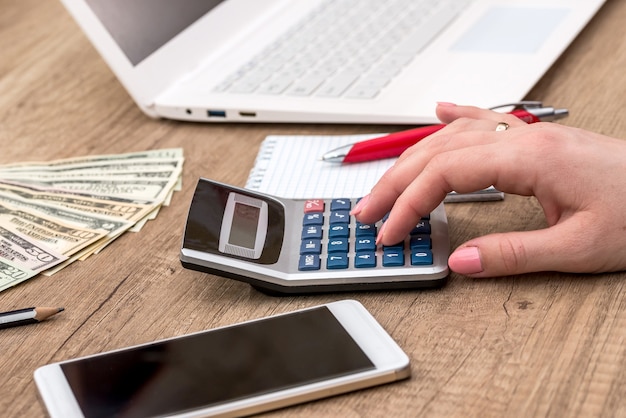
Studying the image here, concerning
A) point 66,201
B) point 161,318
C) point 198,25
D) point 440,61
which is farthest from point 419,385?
point 198,25

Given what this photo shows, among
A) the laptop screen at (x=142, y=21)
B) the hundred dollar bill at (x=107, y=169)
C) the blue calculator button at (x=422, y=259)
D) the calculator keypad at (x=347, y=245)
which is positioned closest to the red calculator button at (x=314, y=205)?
the calculator keypad at (x=347, y=245)

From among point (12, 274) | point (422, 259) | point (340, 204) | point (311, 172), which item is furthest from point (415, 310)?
point (12, 274)

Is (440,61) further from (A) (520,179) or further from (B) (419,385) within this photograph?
(B) (419,385)

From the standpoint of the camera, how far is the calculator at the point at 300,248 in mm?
725

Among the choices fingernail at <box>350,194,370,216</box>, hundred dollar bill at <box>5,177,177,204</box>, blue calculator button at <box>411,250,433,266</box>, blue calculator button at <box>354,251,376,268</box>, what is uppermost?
hundred dollar bill at <box>5,177,177,204</box>

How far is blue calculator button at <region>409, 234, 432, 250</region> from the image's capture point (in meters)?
0.74

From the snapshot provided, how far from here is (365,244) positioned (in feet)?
2.47

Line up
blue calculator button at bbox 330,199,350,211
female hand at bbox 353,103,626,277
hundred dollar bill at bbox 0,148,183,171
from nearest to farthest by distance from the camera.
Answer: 1. female hand at bbox 353,103,626,277
2. blue calculator button at bbox 330,199,350,211
3. hundred dollar bill at bbox 0,148,183,171

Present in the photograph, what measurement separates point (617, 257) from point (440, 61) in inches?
19.1

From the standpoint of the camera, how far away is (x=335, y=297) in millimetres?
731

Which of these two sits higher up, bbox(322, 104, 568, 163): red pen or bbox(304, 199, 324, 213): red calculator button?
bbox(304, 199, 324, 213): red calculator button

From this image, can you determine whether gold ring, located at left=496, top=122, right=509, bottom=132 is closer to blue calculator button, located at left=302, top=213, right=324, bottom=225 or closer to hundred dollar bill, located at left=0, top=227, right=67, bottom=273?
blue calculator button, located at left=302, top=213, right=324, bottom=225

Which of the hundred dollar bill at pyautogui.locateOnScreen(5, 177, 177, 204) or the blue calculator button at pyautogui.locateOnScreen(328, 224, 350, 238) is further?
the hundred dollar bill at pyautogui.locateOnScreen(5, 177, 177, 204)

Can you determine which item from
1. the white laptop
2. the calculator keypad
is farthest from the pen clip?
the calculator keypad
